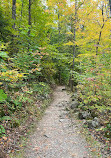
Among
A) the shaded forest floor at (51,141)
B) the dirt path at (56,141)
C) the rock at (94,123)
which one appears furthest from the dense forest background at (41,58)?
the dirt path at (56,141)

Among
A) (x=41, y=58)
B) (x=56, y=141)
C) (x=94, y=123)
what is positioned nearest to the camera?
(x=56, y=141)

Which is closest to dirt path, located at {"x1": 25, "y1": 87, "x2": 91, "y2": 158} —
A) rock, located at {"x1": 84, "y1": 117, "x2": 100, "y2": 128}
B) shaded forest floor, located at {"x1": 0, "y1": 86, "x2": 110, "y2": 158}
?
shaded forest floor, located at {"x1": 0, "y1": 86, "x2": 110, "y2": 158}

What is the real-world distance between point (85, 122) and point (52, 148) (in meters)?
2.48

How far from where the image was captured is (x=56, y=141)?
489 cm

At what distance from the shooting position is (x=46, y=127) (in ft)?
19.7

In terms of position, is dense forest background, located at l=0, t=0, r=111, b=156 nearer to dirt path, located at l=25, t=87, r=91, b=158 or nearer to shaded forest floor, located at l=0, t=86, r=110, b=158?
shaded forest floor, located at l=0, t=86, r=110, b=158

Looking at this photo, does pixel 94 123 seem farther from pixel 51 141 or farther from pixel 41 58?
pixel 41 58

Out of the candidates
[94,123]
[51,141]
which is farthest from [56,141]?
[94,123]

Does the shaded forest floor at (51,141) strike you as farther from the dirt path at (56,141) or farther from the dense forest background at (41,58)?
the dense forest background at (41,58)

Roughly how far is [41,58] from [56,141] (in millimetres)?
5345

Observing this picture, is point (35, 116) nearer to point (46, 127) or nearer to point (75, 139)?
point (46, 127)

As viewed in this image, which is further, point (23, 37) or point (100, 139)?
point (23, 37)

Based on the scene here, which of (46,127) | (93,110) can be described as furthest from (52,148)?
(93,110)

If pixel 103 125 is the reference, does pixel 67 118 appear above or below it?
below
